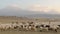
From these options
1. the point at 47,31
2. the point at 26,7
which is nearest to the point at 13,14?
the point at 26,7

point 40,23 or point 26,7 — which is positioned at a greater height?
point 26,7

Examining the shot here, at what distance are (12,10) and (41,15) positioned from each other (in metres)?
0.54

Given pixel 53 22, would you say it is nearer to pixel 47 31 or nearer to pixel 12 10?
pixel 47 31

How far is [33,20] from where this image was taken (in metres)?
2.78

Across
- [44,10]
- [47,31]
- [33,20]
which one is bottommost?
[47,31]

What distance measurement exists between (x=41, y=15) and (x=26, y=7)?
1.03ft

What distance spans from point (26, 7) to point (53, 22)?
0.57 metres

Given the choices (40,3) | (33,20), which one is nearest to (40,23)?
(33,20)

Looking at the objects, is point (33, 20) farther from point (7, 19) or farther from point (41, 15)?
point (7, 19)

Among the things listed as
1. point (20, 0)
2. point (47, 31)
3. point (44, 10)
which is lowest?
point (47, 31)

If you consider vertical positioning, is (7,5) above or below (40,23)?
above

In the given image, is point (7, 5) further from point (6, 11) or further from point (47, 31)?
point (47, 31)

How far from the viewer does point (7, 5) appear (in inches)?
110

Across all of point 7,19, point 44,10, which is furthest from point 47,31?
point 7,19
